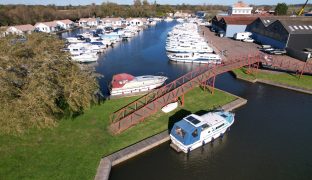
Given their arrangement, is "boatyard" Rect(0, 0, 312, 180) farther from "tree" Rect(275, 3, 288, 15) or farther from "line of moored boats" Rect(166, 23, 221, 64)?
"tree" Rect(275, 3, 288, 15)

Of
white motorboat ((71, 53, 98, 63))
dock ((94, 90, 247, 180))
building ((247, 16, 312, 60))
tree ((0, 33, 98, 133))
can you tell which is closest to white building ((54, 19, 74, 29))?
white motorboat ((71, 53, 98, 63))

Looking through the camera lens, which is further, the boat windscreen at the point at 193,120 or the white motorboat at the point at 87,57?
the white motorboat at the point at 87,57

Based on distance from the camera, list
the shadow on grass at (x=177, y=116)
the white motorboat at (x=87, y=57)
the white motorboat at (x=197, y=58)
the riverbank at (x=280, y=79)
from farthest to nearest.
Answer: the white motorboat at (x=87, y=57)
the white motorboat at (x=197, y=58)
the riverbank at (x=280, y=79)
the shadow on grass at (x=177, y=116)

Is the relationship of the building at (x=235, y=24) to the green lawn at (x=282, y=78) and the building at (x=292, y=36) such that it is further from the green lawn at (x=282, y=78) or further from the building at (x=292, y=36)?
the green lawn at (x=282, y=78)

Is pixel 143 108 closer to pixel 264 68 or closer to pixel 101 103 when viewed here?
pixel 101 103

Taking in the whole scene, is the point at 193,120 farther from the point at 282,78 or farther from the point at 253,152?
the point at 282,78

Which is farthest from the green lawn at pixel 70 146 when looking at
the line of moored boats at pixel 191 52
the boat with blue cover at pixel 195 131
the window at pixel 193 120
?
the line of moored boats at pixel 191 52

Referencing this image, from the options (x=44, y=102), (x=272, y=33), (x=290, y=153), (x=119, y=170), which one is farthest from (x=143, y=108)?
(x=272, y=33)
